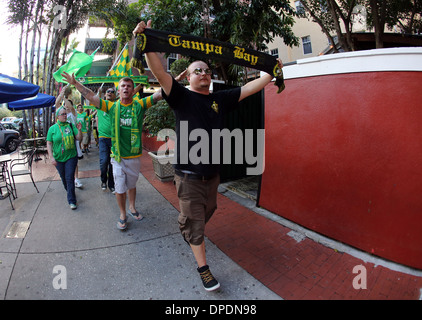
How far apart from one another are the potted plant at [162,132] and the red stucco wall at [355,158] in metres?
2.76

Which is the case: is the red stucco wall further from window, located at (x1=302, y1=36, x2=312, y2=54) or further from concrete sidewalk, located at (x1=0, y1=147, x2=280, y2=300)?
window, located at (x1=302, y1=36, x2=312, y2=54)

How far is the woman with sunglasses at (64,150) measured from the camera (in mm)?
4047

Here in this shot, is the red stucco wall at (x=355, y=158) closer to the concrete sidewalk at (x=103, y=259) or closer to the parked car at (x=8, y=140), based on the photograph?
the concrete sidewalk at (x=103, y=259)

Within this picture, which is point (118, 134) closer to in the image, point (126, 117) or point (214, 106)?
point (126, 117)

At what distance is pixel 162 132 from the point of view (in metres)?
5.60

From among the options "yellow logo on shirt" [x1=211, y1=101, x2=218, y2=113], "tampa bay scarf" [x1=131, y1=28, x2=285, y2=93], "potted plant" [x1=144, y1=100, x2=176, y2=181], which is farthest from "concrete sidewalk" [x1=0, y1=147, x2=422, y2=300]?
"tampa bay scarf" [x1=131, y1=28, x2=285, y2=93]

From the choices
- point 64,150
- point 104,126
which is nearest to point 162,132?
point 104,126

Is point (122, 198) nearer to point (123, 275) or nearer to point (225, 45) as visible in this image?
point (123, 275)

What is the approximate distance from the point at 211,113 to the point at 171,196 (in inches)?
112

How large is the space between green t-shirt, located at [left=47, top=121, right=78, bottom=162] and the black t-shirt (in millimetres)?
2866

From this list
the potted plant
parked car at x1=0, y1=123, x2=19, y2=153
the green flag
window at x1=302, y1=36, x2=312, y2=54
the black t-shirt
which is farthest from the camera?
window at x1=302, y1=36, x2=312, y2=54

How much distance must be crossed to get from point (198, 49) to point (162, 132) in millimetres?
3670

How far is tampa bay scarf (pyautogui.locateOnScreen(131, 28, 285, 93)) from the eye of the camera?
1812mm

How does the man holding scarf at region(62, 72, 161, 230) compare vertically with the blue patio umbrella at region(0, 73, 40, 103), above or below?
below
